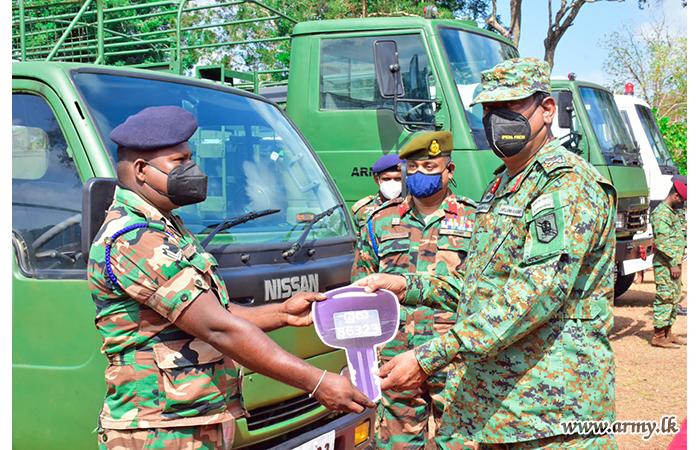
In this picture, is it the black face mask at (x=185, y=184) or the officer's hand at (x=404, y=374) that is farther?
the officer's hand at (x=404, y=374)

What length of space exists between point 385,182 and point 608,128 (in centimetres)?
477

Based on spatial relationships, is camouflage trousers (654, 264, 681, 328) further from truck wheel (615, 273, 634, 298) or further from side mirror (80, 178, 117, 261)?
side mirror (80, 178, 117, 261)

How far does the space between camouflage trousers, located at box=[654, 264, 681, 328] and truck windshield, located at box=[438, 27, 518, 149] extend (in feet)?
11.7

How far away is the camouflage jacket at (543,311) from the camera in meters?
1.98

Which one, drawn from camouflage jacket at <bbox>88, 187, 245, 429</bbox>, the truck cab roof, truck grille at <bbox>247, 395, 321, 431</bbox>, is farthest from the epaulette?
camouflage jacket at <bbox>88, 187, 245, 429</bbox>

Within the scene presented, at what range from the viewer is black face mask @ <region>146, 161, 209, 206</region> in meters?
2.10

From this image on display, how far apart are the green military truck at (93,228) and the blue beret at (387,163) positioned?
1.42m

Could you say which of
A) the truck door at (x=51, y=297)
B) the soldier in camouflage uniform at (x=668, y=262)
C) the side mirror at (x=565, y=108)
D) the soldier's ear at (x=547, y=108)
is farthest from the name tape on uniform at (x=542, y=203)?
the soldier in camouflage uniform at (x=668, y=262)

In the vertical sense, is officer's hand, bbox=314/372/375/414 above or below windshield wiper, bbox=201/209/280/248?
below

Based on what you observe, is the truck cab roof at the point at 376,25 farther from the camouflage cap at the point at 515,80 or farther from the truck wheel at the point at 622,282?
the truck wheel at the point at 622,282

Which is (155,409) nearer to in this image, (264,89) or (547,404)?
(547,404)

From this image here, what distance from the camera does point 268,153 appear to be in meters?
3.54

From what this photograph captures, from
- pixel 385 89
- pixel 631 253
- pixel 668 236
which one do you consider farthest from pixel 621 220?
pixel 385 89

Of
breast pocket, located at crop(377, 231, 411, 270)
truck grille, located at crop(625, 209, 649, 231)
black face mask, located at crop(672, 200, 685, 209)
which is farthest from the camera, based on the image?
truck grille, located at crop(625, 209, 649, 231)
